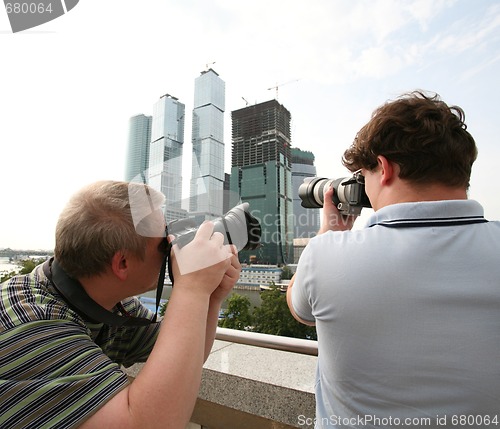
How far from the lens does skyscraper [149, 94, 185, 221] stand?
885 millimetres

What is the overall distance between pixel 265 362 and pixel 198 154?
916 mm

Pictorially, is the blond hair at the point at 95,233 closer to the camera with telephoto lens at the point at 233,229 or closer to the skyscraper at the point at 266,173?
the camera with telephoto lens at the point at 233,229

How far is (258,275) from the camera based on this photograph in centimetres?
112

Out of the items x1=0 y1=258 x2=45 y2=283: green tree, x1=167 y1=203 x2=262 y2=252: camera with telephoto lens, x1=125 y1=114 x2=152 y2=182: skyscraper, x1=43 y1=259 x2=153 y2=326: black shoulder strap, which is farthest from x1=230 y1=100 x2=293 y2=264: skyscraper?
x1=0 y1=258 x2=45 y2=283: green tree

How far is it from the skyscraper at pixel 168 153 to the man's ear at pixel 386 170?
0.58 metres

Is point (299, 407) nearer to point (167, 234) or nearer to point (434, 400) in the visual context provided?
point (434, 400)

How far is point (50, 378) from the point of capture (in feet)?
1.84

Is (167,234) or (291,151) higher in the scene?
(291,151)

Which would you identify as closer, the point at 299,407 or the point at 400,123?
the point at 400,123

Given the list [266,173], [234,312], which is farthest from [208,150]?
[234,312]

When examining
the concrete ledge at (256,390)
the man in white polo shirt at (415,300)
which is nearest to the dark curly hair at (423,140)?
the man in white polo shirt at (415,300)

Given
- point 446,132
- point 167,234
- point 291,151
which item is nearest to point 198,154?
point 167,234

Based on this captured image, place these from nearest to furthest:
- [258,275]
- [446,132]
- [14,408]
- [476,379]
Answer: [14,408] → [476,379] → [446,132] → [258,275]

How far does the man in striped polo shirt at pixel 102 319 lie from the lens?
0.55m
